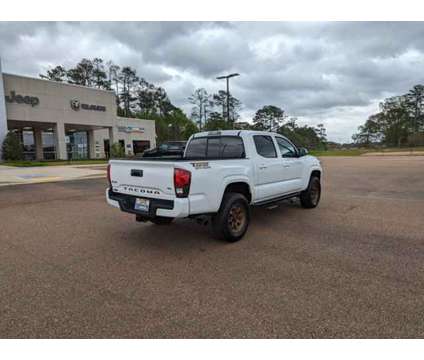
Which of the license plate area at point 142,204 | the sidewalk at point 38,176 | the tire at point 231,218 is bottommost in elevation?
the sidewalk at point 38,176

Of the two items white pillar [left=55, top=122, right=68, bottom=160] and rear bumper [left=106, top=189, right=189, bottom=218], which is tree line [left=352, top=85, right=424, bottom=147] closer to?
white pillar [left=55, top=122, right=68, bottom=160]

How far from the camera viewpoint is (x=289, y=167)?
6090mm

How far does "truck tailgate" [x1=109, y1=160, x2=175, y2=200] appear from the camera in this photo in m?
4.00

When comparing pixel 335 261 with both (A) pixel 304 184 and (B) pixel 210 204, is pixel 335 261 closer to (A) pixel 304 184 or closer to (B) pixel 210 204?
(B) pixel 210 204

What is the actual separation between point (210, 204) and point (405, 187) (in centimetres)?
919

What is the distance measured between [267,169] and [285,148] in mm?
1150

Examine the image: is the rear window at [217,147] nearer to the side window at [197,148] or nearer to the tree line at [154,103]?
the side window at [197,148]

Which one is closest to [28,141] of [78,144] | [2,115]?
[78,144]

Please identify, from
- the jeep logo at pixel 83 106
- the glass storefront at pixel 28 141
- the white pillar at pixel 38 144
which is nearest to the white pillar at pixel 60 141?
the jeep logo at pixel 83 106

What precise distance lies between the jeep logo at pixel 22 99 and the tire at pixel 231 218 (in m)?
30.0

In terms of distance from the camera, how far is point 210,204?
4238 millimetres

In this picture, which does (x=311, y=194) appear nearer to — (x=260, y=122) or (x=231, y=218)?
(x=231, y=218)

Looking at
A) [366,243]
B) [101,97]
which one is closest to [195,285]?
[366,243]

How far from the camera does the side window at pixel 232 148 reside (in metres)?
5.19
